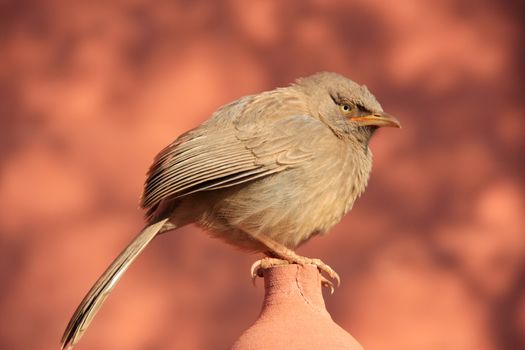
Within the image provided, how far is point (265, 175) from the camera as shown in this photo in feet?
17.3

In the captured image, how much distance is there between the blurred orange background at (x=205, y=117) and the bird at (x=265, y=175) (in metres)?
1.65

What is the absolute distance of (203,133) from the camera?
5.43m

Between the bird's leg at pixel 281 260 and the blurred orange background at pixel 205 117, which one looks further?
the blurred orange background at pixel 205 117

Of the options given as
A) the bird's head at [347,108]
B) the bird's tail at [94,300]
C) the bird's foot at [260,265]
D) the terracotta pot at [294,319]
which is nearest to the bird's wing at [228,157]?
the bird's head at [347,108]

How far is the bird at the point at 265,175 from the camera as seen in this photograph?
5191mm

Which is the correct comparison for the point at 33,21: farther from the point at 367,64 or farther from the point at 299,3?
the point at 367,64

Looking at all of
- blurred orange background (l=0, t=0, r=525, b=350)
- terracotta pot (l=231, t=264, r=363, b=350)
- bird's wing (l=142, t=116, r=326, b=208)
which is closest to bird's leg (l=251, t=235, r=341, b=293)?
terracotta pot (l=231, t=264, r=363, b=350)

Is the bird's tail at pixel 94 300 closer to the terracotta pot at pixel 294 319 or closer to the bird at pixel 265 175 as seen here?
the bird at pixel 265 175

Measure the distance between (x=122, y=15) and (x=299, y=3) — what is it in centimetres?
115

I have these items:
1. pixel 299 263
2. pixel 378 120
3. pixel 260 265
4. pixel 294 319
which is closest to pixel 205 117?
pixel 378 120

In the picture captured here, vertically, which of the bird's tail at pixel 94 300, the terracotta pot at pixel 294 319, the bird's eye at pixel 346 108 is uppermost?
the bird's eye at pixel 346 108

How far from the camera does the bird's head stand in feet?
18.1

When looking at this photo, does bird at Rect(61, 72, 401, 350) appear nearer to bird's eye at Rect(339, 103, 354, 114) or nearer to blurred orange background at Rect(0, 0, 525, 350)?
bird's eye at Rect(339, 103, 354, 114)

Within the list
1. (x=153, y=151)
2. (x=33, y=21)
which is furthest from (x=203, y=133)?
(x=33, y=21)
